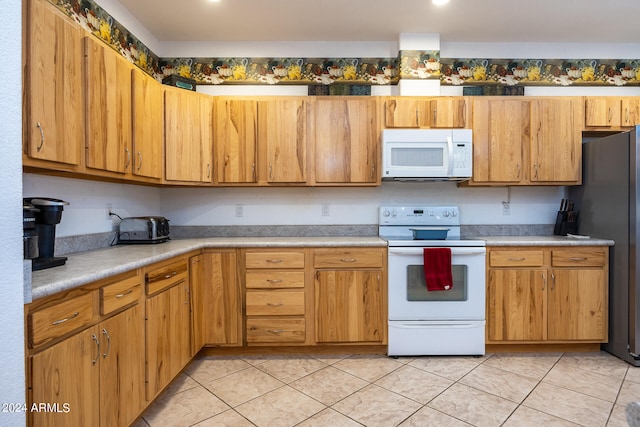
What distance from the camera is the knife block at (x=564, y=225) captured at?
9.36ft

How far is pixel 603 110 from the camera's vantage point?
2.75m

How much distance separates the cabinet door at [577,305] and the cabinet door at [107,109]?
3307 millimetres

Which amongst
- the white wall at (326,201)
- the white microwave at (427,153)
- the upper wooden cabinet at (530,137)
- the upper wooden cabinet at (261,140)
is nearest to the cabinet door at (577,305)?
the white wall at (326,201)

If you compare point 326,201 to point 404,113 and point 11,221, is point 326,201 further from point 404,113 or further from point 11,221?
point 11,221

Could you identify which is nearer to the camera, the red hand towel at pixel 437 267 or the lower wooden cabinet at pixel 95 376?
the lower wooden cabinet at pixel 95 376

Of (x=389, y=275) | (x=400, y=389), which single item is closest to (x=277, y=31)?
(x=389, y=275)

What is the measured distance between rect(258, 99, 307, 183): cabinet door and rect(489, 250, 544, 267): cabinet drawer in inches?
67.9

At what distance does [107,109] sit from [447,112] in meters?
2.55

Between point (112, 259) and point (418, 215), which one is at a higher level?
point (418, 215)

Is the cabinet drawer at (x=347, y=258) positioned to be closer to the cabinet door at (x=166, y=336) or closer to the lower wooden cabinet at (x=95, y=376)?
the cabinet door at (x=166, y=336)

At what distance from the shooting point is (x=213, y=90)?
3016 millimetres

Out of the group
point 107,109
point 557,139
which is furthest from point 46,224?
point 557,139

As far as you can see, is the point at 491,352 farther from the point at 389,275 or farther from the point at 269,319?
the point at 269,319

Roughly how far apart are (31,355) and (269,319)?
159 cm
